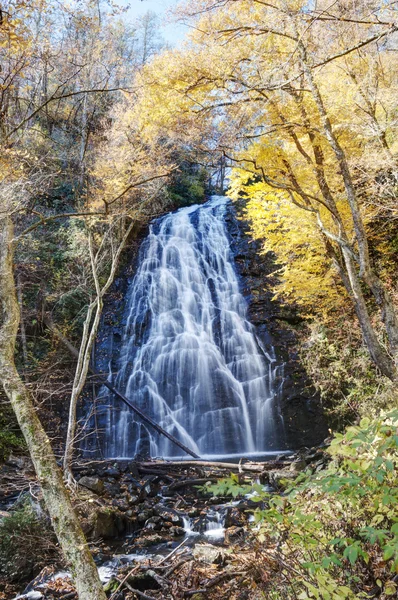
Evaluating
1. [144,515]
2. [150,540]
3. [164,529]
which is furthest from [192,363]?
[150,540]

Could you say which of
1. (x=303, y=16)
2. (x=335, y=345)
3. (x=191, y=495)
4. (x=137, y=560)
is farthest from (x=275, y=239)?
(x=137, y=560)

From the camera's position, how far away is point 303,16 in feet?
15.8

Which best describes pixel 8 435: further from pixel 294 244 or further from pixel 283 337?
pixel 294 244

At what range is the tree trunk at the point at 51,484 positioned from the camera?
11.1ft

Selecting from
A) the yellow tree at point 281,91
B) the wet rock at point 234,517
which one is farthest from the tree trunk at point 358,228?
the wet rock at point 234,517

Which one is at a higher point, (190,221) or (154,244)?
(190,221)

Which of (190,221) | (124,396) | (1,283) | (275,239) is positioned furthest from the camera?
(190,221)

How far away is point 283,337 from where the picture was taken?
41.4ft

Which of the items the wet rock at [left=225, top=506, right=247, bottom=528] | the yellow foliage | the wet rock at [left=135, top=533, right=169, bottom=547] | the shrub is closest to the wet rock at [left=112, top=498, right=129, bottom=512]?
the wet rock at [left=135, top=533, right=169, bottom=547]

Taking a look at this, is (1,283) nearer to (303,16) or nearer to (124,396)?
(303,16)

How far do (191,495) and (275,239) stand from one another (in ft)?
20.1

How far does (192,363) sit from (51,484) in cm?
888

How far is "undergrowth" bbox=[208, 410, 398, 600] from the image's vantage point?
1.85 m

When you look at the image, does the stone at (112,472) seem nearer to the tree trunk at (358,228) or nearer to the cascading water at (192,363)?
the cascading water at (192,363)
